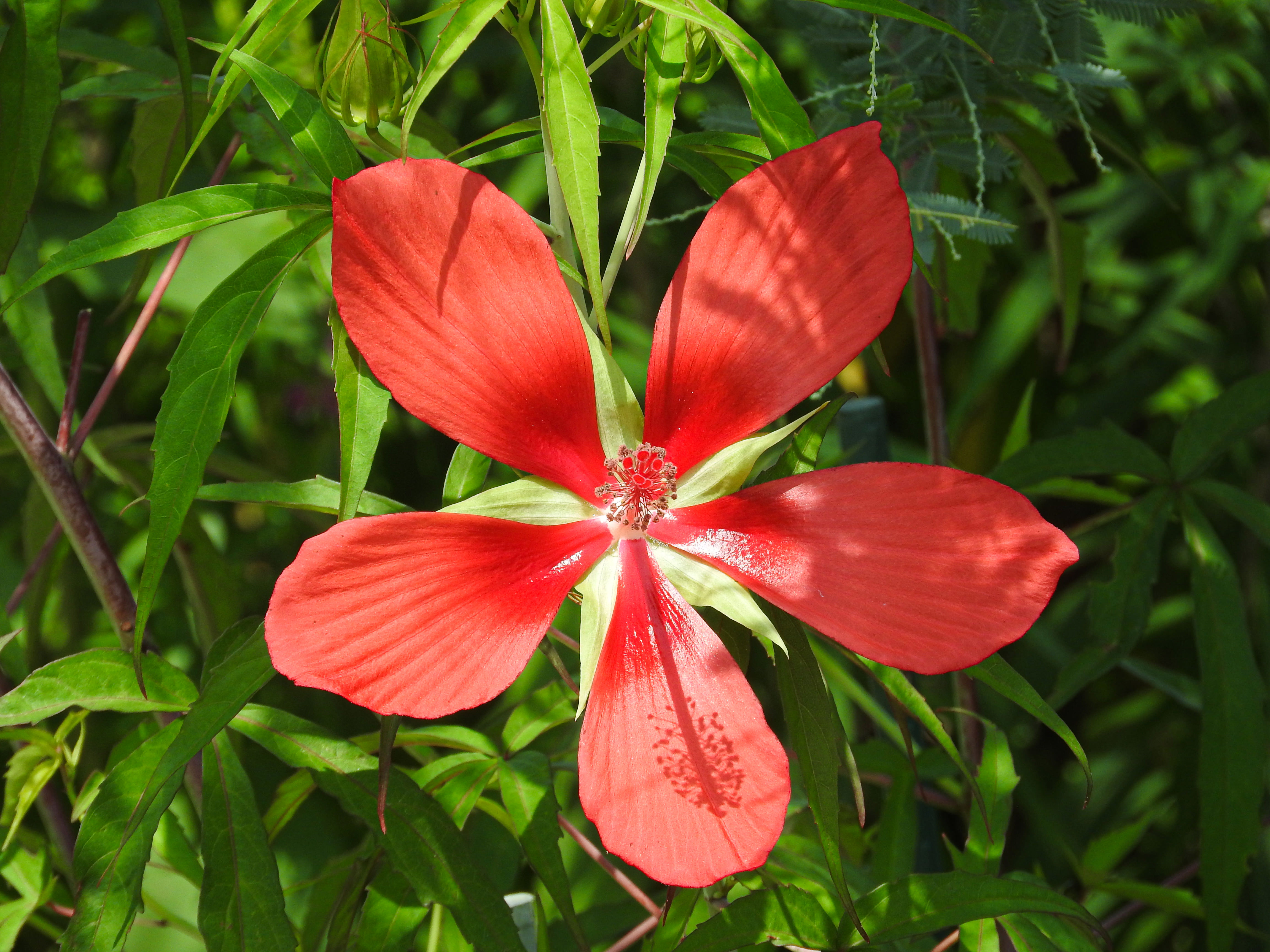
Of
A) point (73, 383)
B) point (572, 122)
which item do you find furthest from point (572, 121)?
point (73, 383)

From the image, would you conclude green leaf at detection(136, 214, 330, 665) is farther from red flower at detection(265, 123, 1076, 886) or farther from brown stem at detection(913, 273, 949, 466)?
brown stem at detection(913, 273, 949, 466)

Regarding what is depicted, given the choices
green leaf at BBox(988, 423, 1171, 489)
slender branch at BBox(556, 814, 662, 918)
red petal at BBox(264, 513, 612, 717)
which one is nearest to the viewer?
red petal at BBox(264, 513, 612, 717)

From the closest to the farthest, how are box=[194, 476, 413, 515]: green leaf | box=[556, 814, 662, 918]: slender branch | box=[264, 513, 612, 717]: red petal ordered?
box=[264, 513, 612, 717]: red petal → box=[194, 476, 413, 515]: green leaf → box=[556, 814, 662, 918]: slender branch

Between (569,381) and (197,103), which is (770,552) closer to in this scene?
(569,381)

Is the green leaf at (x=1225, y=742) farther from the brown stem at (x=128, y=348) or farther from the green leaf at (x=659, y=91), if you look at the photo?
the brown stem at (x=128, y=348)

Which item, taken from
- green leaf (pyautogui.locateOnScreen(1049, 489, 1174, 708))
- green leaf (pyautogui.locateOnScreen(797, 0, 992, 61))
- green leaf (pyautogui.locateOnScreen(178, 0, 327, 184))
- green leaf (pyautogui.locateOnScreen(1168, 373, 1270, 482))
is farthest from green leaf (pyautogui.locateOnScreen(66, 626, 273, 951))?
green leaf (pyautogui.locateOnScreen(1168, 373, 1270, 482))
